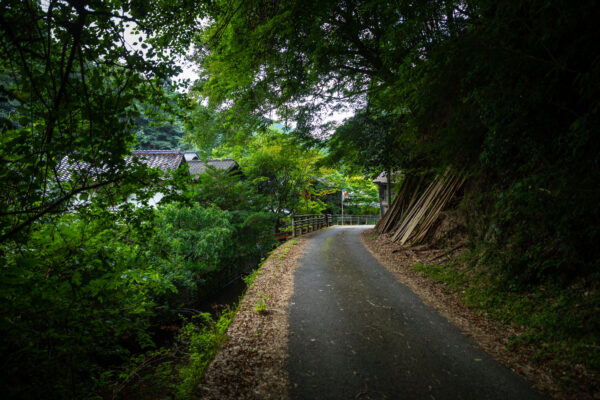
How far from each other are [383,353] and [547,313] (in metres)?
2.25

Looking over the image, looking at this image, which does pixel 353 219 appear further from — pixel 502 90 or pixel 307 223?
pixel 502 90

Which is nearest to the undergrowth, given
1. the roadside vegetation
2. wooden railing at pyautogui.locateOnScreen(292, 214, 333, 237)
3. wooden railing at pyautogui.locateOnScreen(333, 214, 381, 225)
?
the roadside vegetation

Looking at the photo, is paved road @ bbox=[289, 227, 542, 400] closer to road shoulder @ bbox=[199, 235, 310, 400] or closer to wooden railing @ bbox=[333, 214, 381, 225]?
road shoulder @ bbox=[199, 235, 310, 400]

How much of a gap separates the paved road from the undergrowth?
64 cm

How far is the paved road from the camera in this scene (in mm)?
2596

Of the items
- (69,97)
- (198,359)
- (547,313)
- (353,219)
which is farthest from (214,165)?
(353,219)

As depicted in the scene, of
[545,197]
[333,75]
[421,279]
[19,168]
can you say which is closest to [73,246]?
Answer: [19,168]

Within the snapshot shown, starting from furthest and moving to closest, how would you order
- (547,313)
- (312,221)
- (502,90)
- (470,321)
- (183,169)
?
(312,221), (470,321), (547,313), (502,90), (183,169)

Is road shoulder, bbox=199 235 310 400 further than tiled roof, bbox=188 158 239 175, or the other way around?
tiled roof, bbox=188 158 239 175

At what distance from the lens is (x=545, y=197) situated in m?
3.36

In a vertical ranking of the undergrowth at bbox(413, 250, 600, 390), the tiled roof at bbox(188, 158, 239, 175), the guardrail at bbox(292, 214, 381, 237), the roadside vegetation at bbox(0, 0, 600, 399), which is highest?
the tiled roof at bbox(188, 158, 239, 175)

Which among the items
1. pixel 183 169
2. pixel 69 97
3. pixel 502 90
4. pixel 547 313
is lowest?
pixel 547 313

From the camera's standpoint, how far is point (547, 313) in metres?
3.42

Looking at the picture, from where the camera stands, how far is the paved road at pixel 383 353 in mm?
2596
